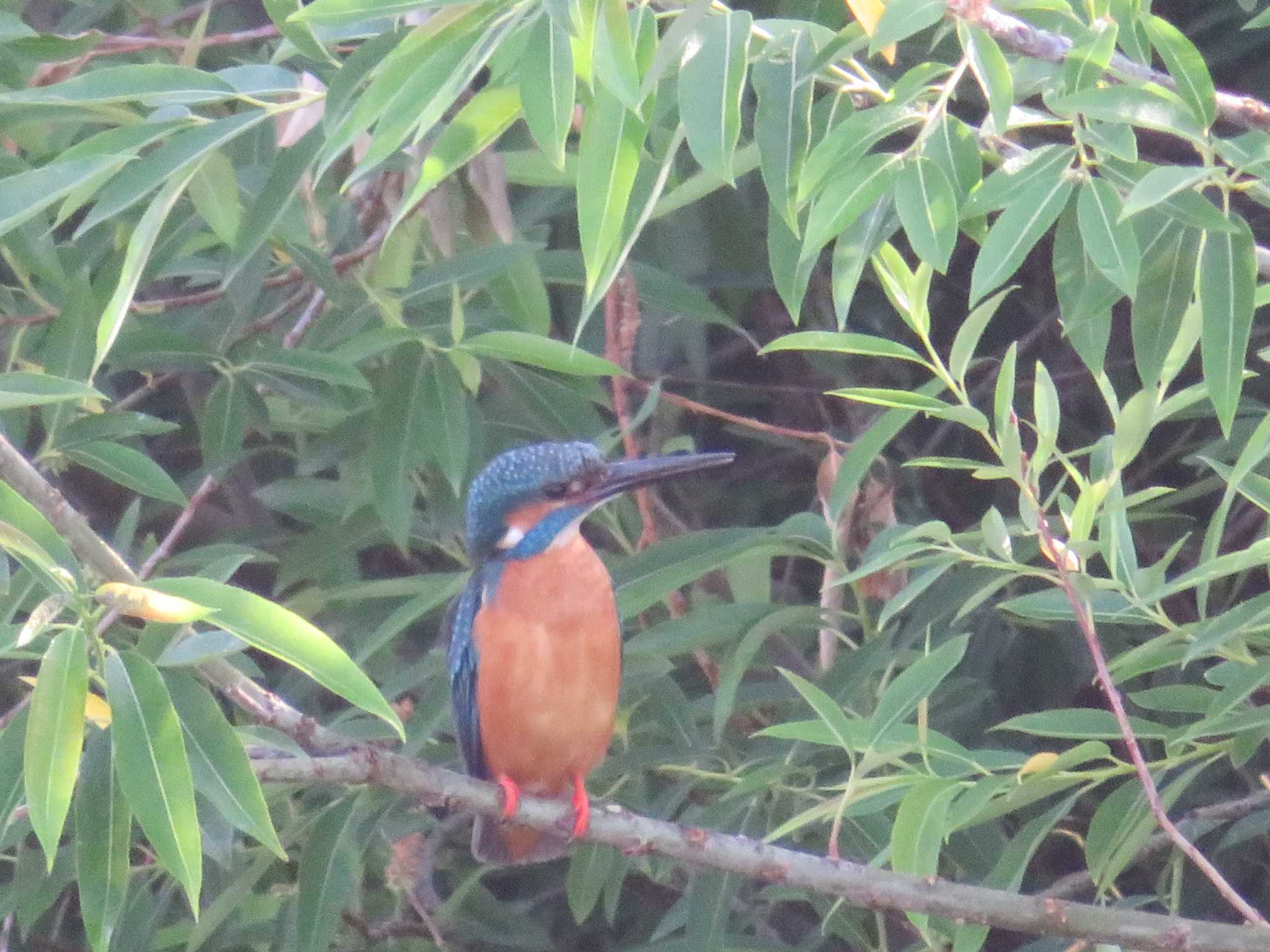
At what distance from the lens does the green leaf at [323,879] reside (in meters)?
2.71

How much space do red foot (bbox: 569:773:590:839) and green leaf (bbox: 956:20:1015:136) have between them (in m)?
1.12

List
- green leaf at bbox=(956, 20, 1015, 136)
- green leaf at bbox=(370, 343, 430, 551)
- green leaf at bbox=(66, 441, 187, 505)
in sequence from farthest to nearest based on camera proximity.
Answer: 1. green leaf at bbox=(370, 343, 430, 551)
2. green leaf at bbox=(66, 441, 187, 505)
3. green leaf at bbox=(956, 20, 1015, 136)

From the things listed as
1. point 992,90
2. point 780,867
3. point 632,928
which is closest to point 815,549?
point 780,867

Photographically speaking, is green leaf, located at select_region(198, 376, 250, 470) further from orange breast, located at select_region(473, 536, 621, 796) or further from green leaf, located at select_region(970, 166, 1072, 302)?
green leaf, located at select_region(970, 166, 1072, 302)

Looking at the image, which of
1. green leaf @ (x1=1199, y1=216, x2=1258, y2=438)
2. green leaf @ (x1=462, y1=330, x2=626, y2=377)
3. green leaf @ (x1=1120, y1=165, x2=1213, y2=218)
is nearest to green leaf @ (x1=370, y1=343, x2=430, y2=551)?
green leaf @ (x1=462, y1=330, x2=626, y2=377)

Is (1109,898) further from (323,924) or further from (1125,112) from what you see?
(1125,112)

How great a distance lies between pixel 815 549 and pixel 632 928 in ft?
5.49


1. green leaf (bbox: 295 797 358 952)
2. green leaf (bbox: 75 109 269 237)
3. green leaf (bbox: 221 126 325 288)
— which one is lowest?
green leaf (bbox: 295 797 358 952)

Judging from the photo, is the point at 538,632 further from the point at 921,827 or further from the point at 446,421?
the point at 921,827

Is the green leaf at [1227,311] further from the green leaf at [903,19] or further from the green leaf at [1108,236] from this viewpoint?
the green leaf at [903,19]

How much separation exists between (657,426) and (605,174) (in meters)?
Answer: 2.09

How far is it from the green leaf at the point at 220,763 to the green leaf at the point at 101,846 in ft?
0.32

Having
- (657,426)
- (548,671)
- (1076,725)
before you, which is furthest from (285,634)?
(657,426)

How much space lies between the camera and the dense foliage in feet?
5.73
